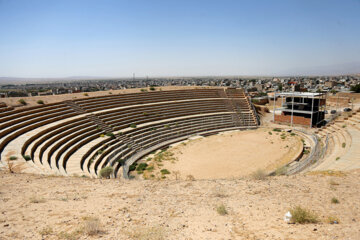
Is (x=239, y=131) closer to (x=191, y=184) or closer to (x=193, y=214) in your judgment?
(x=191, y=184)

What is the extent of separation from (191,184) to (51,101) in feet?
57.0

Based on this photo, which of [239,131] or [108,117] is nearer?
[108,117]

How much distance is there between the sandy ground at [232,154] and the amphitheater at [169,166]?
0.09 meters

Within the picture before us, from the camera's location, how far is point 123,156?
16062mm

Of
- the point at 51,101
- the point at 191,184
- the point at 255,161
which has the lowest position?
the point at 255,161

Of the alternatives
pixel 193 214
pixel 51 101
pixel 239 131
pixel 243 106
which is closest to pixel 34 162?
pixel 193 214

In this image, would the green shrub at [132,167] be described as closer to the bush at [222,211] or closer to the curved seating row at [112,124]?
the curved seating row at [112,124]

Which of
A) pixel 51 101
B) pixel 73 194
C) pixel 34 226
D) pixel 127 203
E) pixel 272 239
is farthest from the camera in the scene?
pixel 51 101

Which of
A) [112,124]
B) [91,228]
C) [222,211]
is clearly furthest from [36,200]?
[112,124]

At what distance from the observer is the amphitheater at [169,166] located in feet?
16.2

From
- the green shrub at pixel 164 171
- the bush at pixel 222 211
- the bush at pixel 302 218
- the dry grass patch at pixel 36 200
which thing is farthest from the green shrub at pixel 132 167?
the bush at pixel 302 218

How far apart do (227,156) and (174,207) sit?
38.9 feet

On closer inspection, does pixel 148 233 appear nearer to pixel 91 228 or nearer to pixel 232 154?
pixel 91 228

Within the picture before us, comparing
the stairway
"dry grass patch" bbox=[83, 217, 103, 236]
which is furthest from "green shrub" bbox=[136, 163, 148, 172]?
"dry grass patch" bbox=[83, 217, 103, 236]
